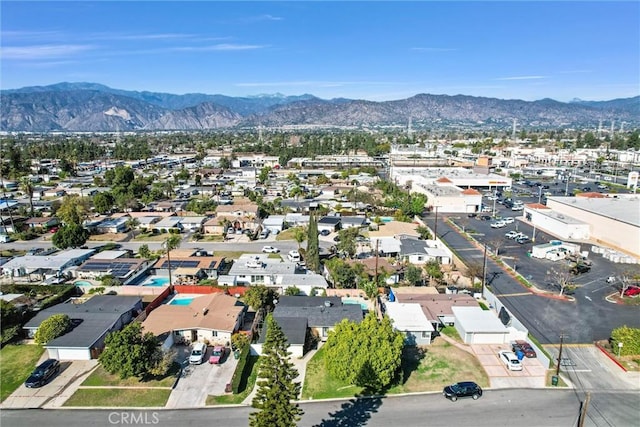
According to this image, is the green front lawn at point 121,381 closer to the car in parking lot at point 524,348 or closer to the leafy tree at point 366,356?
the leafy tree at point 366,356

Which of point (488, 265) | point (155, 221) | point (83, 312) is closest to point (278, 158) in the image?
point (155, 221)

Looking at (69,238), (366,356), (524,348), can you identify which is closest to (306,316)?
(366,356)

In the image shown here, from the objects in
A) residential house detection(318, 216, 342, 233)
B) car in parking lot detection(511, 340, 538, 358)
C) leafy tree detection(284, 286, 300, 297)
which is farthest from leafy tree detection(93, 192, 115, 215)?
car in parking lot detection(511, 340, 538, 358)

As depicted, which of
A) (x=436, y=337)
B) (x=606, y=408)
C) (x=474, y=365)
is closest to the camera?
(x=606, y=408)

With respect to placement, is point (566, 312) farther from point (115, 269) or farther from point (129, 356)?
point (115, 269)

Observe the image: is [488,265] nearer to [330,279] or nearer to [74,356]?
[330,279]
